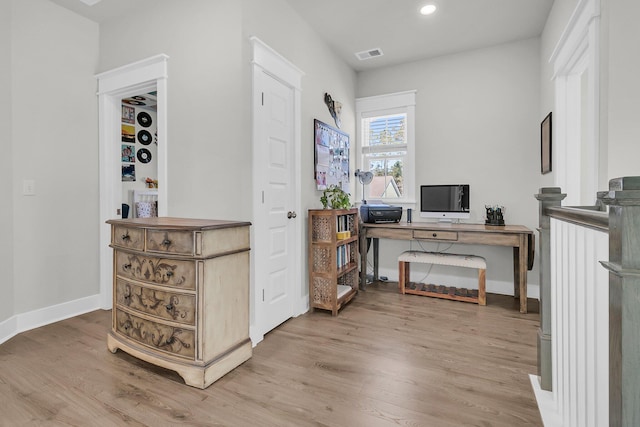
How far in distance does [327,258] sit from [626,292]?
249 cm

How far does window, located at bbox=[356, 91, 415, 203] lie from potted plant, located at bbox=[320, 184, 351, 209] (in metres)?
1.01

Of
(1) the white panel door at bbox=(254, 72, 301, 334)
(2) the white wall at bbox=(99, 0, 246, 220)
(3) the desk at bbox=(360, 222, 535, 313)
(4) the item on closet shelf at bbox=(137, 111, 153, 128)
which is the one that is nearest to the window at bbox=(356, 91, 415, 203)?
(3) the desk at bbox=(360, 222, 535, 313)

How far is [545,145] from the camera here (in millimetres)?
3162

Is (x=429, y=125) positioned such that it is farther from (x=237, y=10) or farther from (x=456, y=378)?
(x=456, y=378)

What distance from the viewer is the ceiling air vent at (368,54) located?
3.82 m

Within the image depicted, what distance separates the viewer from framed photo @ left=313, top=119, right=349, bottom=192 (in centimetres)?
333

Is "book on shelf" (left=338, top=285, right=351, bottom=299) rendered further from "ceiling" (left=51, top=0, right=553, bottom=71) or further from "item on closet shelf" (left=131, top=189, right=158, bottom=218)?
"item on closet shelf" (left=131, top=189, right=158, bottom=218)

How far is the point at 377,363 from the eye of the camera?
211 cm

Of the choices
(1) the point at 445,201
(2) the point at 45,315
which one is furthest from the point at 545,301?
(2) the point at 45,315

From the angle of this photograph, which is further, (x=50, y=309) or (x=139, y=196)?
(x=139, y=196)

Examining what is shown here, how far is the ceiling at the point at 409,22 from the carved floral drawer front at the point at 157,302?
2.38 meters

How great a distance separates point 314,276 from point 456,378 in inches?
59.0

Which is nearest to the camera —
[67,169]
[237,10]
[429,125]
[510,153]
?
[237,10]

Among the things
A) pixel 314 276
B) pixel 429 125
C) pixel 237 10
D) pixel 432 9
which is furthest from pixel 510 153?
pixel 237 10
